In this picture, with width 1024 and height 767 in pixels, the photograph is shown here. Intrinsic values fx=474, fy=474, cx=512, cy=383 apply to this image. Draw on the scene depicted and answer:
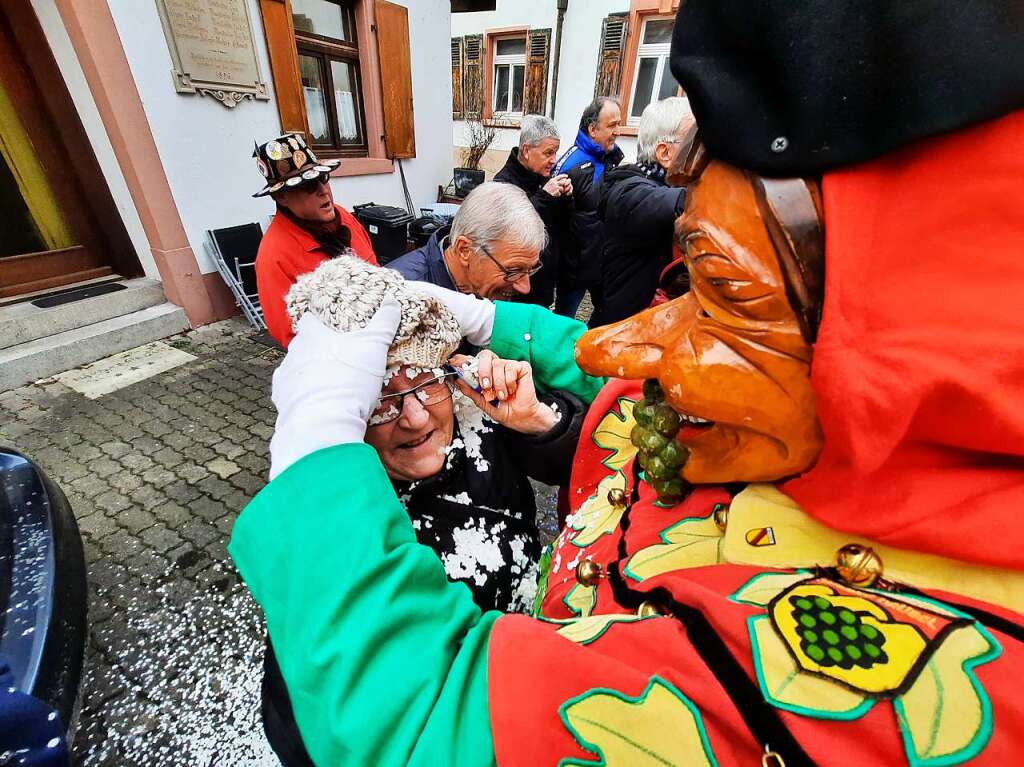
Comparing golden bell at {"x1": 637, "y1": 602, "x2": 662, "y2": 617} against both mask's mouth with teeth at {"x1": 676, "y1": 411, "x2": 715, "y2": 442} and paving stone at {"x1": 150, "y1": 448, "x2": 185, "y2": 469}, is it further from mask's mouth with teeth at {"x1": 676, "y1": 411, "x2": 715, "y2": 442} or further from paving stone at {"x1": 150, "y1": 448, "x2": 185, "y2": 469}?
paving stone at {"x1": 150, "y1": 448, "x2": 185, "y2": 469}

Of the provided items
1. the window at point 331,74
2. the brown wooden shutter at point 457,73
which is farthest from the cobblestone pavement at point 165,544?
the brown wooden shutter at point 457,73

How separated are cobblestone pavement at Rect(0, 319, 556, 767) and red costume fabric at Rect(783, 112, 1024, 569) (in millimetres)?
2324

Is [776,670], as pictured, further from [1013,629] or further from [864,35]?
[864,35]

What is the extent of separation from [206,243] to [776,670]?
5.93 m

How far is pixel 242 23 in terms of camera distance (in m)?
4.68

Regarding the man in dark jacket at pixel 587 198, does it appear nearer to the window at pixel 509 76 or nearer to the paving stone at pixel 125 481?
the paving stone at pixel 125 481

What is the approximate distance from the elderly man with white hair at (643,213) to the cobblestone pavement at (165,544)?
1.53m

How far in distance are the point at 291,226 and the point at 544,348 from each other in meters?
2.50

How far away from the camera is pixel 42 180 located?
14.6 feet

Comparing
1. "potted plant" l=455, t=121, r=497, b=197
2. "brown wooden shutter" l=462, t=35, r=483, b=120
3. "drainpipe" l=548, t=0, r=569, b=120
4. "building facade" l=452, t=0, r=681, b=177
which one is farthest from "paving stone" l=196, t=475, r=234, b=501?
"brown wooden shutter" l=462, t=35, r=483, b=120

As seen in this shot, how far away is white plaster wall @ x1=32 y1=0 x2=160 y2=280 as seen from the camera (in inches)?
157

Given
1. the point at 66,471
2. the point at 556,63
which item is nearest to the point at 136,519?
the point at 66,471

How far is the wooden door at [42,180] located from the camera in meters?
4.17

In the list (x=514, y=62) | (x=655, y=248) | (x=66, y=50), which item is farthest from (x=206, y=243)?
(x=514, y=62)
